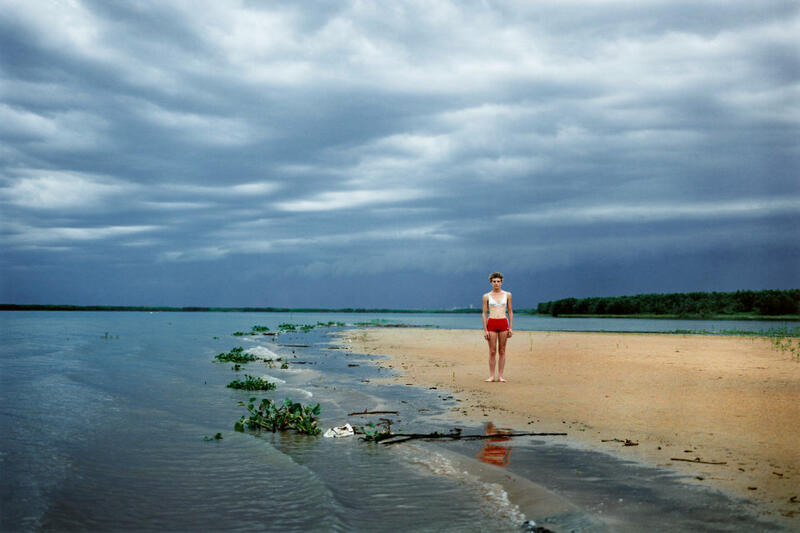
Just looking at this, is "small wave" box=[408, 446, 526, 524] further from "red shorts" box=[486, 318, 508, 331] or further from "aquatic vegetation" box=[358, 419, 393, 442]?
"red shorts" box=[486, 318, 508, 331]

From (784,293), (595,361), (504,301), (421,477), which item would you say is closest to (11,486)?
(421,477)

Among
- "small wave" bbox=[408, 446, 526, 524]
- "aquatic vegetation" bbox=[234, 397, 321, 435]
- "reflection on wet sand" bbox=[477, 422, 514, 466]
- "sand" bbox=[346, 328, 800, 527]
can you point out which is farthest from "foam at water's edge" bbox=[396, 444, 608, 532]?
"aquatic vegetation" bbox=[234, 397, 321, 435]

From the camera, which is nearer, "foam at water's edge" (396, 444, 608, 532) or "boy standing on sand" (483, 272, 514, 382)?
"foam at water's edge" (396, 444, 608, 532)

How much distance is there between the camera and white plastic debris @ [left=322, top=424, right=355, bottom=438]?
36.3 feet

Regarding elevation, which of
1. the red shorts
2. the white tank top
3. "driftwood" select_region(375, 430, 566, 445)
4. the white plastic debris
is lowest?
the white plastic debris

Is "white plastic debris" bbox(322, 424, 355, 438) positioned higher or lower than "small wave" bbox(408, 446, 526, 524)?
lower

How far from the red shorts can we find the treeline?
113723mm

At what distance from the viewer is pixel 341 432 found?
11.1 meters

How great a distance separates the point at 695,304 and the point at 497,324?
123 metres

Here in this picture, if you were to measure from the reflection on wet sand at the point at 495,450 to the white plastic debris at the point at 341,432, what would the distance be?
275 cm

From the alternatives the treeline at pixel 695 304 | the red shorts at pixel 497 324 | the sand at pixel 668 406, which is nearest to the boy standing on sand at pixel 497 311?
the red shorts at pixel 497 324

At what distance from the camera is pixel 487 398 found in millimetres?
14906

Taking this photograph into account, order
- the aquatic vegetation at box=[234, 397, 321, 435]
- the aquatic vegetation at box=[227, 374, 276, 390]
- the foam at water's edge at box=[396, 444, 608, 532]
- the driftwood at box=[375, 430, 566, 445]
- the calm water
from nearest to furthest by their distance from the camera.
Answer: the foam at water's edge at box=[396, 444, 608, 532]
the calm water
the driftwood at box=[375, 430, 566, 445]
the aquatic vegetation at box=[234, 397, 321, 435]
the aquatic vegetation at box=[227, 374, 276, 390]

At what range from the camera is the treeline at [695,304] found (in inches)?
4222
